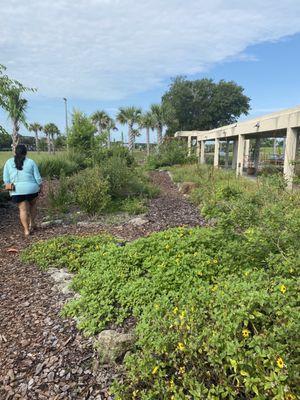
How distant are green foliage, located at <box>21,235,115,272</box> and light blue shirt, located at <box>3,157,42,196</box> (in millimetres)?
1203

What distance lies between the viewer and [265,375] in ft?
5.57

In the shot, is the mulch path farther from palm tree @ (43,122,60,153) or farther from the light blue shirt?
palm tree @ (43,122,60,153)

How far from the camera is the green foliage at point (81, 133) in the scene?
1714 centimetres

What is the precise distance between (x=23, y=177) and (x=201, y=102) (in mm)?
35138

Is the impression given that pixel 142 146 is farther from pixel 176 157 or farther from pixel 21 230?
pixel 21 230

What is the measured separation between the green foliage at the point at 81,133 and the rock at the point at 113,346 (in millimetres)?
15159

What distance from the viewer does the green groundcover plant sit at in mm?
1756

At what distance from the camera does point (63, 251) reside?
452 cm

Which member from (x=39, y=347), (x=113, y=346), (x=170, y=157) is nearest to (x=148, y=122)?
(x=170, y=157)

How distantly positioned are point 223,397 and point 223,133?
18756 mm

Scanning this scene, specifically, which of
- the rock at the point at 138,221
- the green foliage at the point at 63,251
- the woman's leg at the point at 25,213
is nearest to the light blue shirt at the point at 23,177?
the woman's leg at the point at 25,213

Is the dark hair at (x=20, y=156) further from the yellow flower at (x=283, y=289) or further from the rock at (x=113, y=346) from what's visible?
the yellow flower at (x=283, y=289)

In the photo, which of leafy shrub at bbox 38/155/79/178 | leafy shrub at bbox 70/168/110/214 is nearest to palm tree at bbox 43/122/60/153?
leafy shrub at bbox 38/155/79/178

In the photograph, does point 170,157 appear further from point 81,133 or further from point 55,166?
point 55,166
